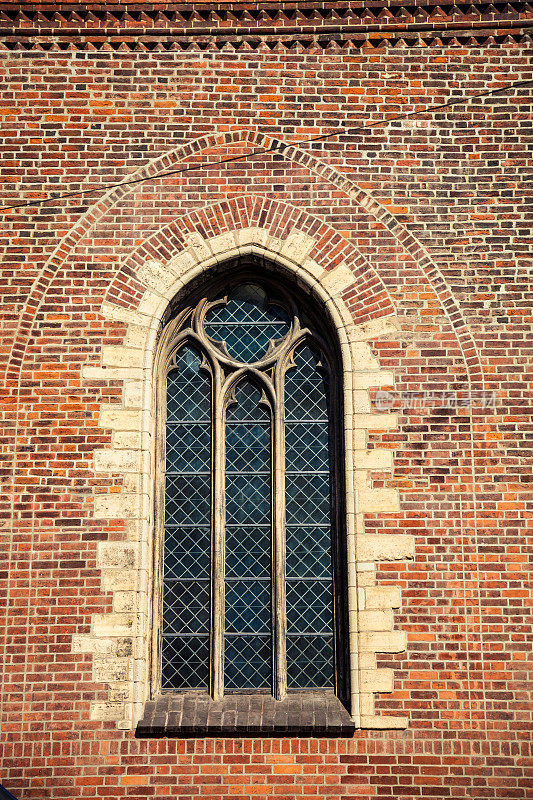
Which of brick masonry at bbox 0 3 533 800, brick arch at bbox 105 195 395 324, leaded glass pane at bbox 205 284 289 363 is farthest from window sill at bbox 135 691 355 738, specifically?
brick arch at bbox 105 195 395 324

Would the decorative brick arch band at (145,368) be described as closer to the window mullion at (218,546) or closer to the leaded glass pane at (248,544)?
the window mullion at (218,546)

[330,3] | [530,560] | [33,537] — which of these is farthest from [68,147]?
[530,560]

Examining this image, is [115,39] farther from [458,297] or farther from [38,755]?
[38,755]

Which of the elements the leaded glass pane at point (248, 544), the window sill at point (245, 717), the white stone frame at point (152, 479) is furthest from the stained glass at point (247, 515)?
the white stone frame at point (152, 479)

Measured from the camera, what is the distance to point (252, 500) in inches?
302

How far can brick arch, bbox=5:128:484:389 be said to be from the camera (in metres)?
7.59

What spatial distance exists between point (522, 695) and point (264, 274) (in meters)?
4.02

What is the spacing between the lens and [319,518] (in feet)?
25.0

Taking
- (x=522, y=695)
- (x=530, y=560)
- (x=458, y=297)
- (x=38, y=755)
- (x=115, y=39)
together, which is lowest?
(x=38, y=755)

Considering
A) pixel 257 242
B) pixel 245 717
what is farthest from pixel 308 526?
pixel 257 242

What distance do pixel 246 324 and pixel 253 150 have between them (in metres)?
1.51

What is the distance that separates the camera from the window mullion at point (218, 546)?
7.28 meters

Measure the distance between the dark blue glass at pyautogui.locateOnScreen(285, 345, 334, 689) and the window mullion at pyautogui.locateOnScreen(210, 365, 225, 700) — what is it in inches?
21.2

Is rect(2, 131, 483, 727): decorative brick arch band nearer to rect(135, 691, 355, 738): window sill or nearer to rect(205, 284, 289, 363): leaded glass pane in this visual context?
rect(135, 691, 355, 738): window sill
